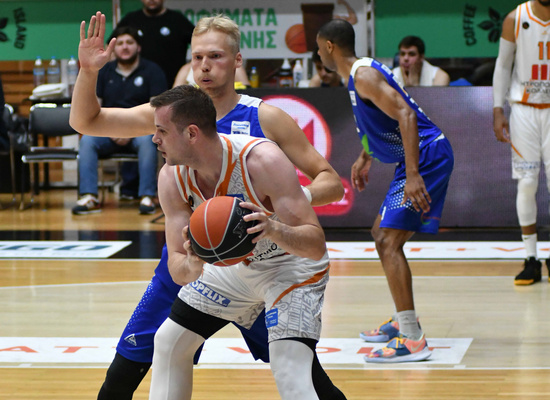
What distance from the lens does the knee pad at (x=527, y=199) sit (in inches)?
244

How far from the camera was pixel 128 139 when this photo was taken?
970cm

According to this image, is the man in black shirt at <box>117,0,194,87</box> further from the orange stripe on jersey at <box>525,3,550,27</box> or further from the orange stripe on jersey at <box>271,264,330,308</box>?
the orange stripe on jersey at <box>271,264,330,308</box>

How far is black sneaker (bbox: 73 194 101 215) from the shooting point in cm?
979

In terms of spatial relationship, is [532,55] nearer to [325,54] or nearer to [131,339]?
[325,54]

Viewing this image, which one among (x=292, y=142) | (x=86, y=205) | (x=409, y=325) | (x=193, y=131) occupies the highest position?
(x=193, y=131)

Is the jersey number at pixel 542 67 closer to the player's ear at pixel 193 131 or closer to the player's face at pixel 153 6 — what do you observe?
the player's ear at pixel 193 131

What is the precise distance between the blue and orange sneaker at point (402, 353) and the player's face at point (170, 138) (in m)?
2.11

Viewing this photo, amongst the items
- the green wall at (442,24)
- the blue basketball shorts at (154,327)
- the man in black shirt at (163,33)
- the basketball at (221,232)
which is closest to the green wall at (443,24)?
the green wall at (442,24)

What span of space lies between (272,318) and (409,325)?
5.95 ft

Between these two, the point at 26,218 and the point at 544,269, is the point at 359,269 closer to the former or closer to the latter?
the point at 544,269

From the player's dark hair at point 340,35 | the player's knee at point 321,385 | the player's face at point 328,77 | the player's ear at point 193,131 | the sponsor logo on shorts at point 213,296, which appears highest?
the player's dark hair at point 340,35

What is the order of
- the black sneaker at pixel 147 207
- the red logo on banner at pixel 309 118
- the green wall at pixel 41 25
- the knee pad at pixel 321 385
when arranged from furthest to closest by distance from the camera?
the green wall at pixel 41 25 → the black sneaker at pixel 147 207 → the red logo on banner at pixel 309 118 → the knee pad at pixel 321 385

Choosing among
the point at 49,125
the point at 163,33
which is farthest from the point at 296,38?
the point at 49,125

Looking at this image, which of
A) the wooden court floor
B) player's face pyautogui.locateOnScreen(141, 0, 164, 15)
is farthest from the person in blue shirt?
the wooden court floor
